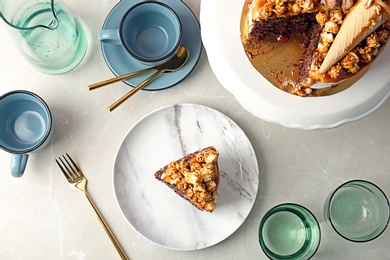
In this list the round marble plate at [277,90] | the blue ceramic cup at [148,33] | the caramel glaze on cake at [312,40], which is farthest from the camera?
the blue ceramic cup at [148,33]

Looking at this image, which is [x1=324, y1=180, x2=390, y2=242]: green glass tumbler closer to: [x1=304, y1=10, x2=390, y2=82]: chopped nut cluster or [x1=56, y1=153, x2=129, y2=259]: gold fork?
[x1=304, y1=10, x2=390, y2=82]: chopped nut cluster

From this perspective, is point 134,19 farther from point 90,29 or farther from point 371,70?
point 371,70

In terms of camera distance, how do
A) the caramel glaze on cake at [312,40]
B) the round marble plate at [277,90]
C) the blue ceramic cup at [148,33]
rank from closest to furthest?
the caramel glaze on cake at [312,40]
the round marble plate at [277,90]
the blue ceramic cup at [148,33]

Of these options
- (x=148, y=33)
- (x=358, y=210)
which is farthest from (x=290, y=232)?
(x=148, y=33)

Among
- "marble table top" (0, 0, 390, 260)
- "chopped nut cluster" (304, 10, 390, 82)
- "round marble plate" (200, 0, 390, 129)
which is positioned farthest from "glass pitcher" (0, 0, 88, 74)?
"chopped nut cluster" (304, 10, 390, 82)

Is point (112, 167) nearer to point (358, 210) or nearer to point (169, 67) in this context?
point (169, 67)

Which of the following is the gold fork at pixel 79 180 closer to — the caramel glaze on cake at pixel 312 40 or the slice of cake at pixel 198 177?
the slice of cake at pixel 198 177

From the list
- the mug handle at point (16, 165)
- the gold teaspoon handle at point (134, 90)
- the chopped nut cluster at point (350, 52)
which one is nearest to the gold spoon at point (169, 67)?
the gold teaspoon handle at point (134, 90)

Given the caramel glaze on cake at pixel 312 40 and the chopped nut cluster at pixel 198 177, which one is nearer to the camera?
the caramel glaze on cake at pixel 312 40
